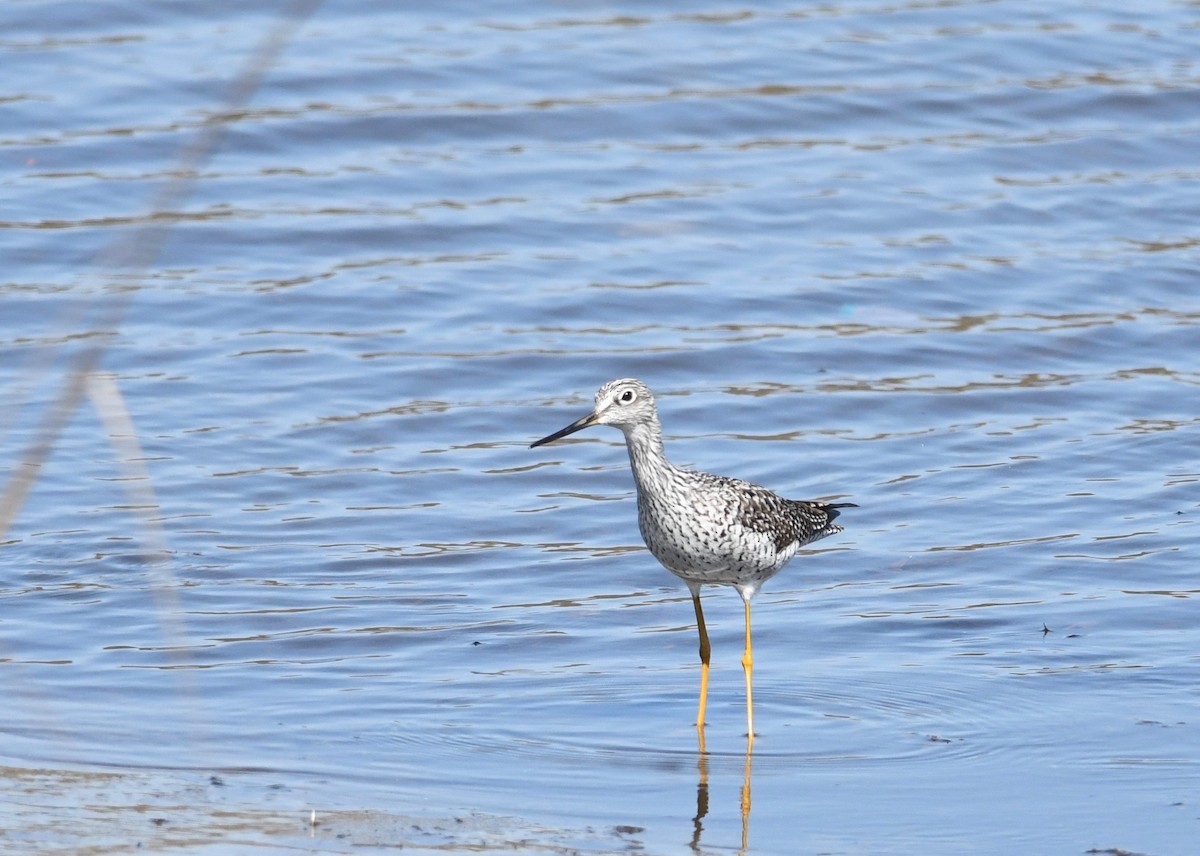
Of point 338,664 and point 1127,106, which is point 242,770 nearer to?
point 338,664

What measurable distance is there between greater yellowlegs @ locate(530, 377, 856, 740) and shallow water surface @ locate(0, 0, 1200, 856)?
0.52 m

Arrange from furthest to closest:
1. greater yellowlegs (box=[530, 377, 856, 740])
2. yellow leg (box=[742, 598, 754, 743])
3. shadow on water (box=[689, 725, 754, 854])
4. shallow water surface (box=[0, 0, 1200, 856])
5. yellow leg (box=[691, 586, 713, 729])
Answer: greater yellowlegs (box=[530, 377, 856, 740]), yellow leg (box=[691, 586, 713, 729]), yellow leg (box=[742, 598, 754, 743]), shallow water surface (box=[0, 0, 1200, 856]), shadow on water (box=[689, 725, 754, 854])

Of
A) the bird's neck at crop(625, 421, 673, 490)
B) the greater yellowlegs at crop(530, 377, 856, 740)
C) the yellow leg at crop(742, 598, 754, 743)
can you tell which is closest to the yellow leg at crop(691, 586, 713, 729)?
the greater yellowlegs at crop(530, 377, 856, 740)

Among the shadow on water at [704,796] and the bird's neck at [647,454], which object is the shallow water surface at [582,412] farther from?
the bird's neck at [647,454]

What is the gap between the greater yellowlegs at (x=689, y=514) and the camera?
7293 mm

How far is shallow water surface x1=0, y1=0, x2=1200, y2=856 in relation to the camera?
20.0 ft

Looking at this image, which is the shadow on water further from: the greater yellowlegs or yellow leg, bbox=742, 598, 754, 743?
the greater yellowlegs

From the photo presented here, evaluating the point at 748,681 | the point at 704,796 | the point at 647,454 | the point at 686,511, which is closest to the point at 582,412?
the point at 647,454

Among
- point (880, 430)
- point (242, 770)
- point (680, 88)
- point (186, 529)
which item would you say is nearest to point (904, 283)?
point (880, 430)

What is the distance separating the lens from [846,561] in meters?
9.13

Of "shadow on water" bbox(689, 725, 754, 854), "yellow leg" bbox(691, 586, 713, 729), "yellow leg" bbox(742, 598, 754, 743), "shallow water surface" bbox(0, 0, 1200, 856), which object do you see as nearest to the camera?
"shadow on water" bbox(689, 725, 754, 854)

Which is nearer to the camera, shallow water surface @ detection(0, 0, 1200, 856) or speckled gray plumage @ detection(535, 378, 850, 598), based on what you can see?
shallow water surface @ detection(0, 0, 1200, 856)

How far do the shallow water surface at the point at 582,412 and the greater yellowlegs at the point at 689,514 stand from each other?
52cm

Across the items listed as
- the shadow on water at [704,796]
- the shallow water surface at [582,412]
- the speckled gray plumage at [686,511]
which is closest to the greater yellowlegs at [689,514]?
the speckled gray plumage at [686,511]
